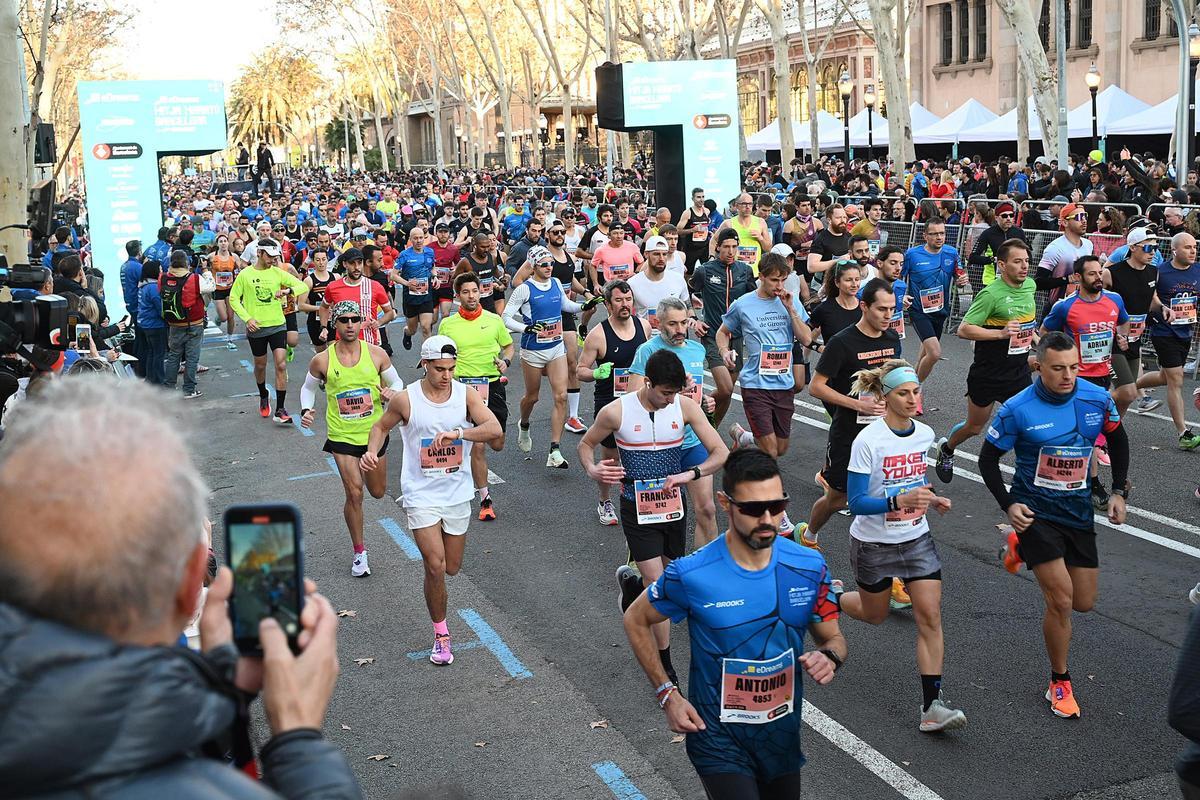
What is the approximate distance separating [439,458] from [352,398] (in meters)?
2.04

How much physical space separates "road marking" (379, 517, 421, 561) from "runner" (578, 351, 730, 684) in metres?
2.86

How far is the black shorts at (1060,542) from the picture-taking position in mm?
6496

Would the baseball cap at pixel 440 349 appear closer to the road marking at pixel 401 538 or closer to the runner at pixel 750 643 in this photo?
the road marking at pixel 401 538

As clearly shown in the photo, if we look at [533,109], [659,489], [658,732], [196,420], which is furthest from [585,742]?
[533,109]

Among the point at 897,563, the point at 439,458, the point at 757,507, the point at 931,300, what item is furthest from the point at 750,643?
the point at 931,300

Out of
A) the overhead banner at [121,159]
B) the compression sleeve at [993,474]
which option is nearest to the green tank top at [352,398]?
the compression sleeve at [993,474]

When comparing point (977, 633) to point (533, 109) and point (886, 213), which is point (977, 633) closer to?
point (886, 213)

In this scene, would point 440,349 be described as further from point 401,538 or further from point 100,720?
point 100,720

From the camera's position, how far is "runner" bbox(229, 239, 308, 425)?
51.0 feet

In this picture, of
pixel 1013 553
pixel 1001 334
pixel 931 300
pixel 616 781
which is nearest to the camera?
pixel 616 781

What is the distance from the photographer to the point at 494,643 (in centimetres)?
795

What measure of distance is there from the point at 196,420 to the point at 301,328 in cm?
2241

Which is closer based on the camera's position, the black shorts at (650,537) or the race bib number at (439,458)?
the black shorts at (650,537)

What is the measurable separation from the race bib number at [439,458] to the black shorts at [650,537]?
101 centimetres
